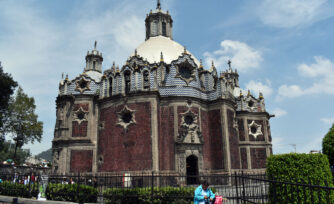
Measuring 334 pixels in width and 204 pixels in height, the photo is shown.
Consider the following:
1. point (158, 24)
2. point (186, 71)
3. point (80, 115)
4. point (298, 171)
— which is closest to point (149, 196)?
point (298, 171)

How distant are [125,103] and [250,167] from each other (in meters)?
19.0

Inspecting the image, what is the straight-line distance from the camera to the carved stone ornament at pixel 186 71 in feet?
90.6

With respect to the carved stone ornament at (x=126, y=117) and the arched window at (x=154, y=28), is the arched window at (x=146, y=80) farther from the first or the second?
the arched window at (x=154, y=28)

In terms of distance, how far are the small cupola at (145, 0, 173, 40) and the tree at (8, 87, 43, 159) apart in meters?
20.4

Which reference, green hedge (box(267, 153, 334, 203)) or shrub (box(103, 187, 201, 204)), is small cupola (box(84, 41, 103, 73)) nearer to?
shrub (box(103, 187, 201, 204))

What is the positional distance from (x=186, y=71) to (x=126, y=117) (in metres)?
8.68

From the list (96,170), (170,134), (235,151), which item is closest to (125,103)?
(170,134)

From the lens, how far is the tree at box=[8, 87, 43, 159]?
35.5 m

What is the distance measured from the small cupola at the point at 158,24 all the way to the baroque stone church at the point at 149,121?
6.43m

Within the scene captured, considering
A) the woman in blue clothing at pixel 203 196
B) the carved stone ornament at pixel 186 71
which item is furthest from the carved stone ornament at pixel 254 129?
the woman in blue clothing at pixel 203 196

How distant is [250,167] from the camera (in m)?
32.6

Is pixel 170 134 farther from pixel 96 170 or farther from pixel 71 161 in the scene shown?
pixel 71 161

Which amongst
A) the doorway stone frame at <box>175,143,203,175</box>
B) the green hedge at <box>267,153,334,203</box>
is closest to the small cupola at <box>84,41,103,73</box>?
the doorway stone frame at <box>175,143,203,175</box>

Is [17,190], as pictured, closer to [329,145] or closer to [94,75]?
[94,75]
